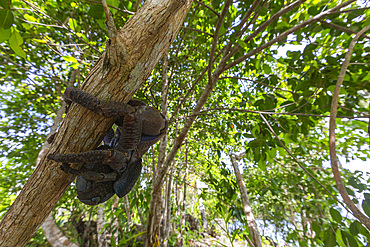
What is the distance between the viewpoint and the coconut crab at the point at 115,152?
0.89m

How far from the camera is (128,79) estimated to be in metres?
0.94

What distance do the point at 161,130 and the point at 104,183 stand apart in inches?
21.5

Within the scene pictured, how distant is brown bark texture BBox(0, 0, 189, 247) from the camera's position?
91 centimetres

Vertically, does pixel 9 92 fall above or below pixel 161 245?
above

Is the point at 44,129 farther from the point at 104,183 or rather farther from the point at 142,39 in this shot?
the point at 142,39

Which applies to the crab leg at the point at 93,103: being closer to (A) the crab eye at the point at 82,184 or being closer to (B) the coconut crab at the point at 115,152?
(B) the coconut crab at the point at 115,152

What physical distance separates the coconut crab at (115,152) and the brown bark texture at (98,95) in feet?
0.27

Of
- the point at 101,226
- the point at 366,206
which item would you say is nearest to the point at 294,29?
the point at 366,206

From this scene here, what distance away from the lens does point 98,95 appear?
93cm

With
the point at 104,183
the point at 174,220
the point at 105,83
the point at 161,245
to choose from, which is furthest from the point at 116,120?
the point at 174,220

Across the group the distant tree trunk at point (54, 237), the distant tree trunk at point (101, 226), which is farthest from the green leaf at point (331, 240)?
the distant tree trunk at point (101, 226)

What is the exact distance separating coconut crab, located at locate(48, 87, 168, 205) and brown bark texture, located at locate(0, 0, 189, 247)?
8 cm

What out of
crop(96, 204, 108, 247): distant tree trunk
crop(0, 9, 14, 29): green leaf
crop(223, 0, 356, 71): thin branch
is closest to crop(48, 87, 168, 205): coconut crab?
crop(0, 9, 14, 29): green leaf

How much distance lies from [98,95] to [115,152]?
35 centimetres
